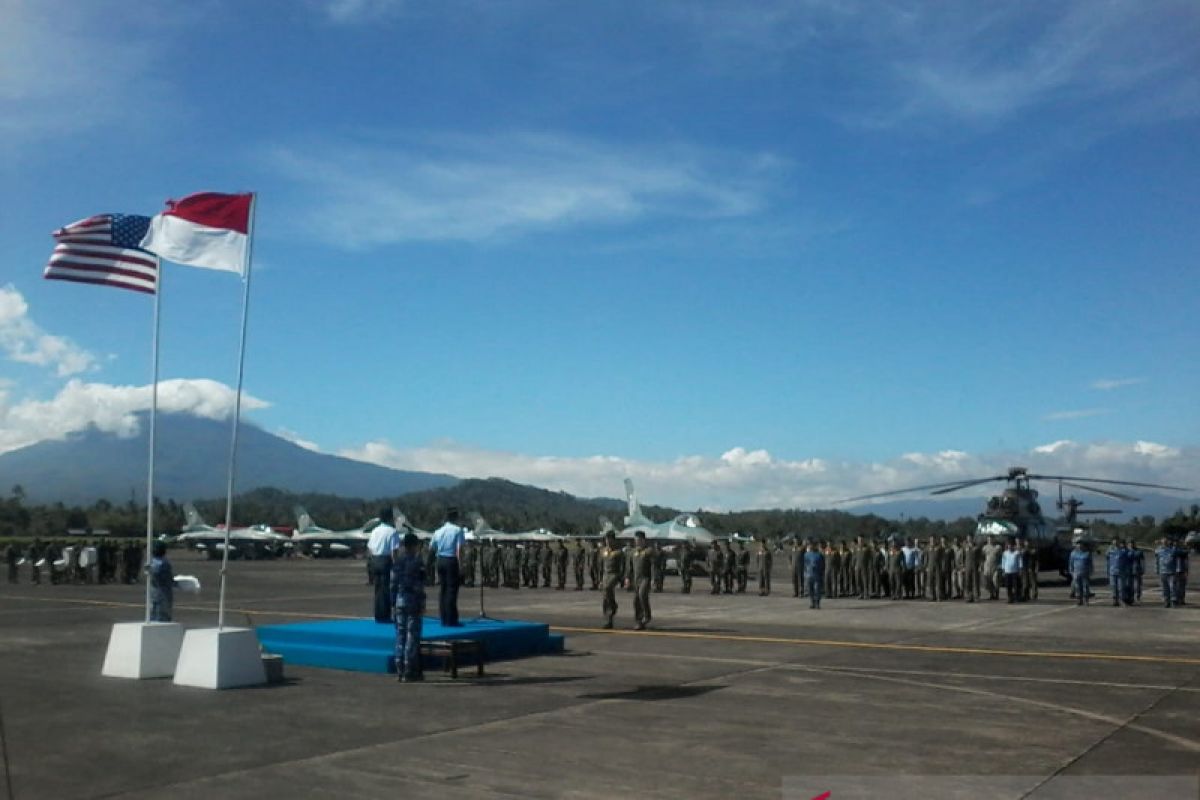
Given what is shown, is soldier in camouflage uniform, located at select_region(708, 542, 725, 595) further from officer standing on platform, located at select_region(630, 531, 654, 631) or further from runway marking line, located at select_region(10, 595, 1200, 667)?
officer standing on platform, located at select_region(630, 531, 654, 631)

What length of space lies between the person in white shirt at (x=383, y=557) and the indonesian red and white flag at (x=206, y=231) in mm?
3786

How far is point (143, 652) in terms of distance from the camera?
12.1 metres

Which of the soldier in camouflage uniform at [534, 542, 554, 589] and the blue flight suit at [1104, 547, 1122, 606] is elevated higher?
the blue flight suit at [1104, 547, 1122, 606]

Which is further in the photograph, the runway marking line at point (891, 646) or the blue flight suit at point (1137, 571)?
the blue flight suit at point (1137, 571)

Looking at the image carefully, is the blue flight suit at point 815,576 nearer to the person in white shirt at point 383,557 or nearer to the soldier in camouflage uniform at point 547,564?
the soldier in camouflage uniform at point 547,564

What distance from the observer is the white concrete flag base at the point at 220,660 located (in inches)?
446

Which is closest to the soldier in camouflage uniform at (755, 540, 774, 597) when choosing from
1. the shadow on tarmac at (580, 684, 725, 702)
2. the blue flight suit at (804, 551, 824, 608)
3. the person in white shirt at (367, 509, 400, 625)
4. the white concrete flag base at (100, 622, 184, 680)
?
the blue flight suit at (804, 551, 824, 608)

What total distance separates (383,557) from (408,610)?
2649 millimetres

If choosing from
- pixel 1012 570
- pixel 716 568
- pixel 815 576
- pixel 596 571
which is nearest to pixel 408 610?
pixel 815 576

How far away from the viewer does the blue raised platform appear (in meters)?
12.9

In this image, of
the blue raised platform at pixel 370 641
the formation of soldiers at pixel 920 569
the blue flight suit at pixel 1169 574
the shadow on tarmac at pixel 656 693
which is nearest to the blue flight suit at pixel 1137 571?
the blue flight suit at pixel 1169 574

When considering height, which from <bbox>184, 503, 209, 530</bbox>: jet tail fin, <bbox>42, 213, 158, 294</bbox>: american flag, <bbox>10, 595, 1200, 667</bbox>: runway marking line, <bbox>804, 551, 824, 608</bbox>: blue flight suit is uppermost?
<bbox>42, 213, 158, 294</bbox>: american flag

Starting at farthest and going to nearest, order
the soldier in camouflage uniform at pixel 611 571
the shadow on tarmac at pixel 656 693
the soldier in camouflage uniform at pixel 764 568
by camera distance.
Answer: the soldier in camouflage uniform at pixel 764 568 < the soldier in camouflage uniform at pixel 611 571 < the shadow on tarmac at pixel 656 693

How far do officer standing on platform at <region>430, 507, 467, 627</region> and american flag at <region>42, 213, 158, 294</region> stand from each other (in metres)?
4.76
